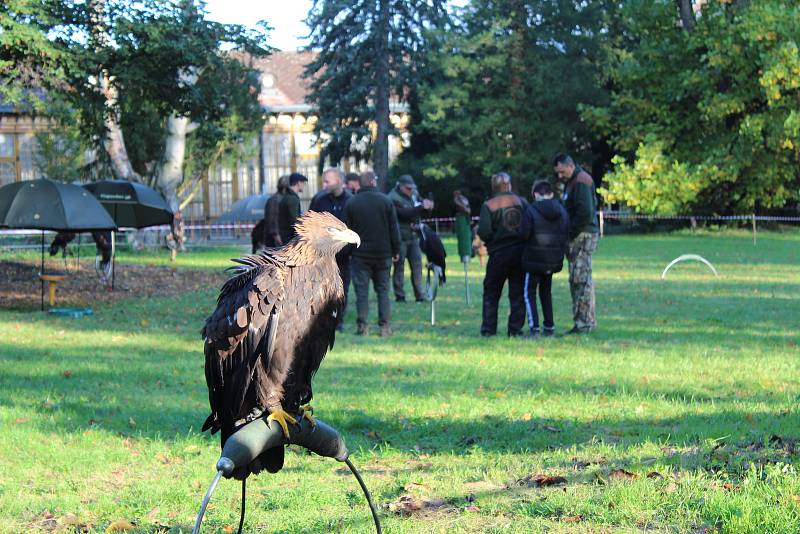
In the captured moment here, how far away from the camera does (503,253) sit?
1330 centimetres

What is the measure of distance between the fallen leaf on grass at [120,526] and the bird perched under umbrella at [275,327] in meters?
1.76

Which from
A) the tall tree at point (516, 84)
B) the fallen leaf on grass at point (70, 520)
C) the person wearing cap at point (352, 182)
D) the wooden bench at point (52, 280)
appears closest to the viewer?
the fallen leaf on grass at point (70, 520)

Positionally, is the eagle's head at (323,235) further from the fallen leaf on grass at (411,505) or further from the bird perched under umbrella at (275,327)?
the fallen leaf on grass at (411,505)

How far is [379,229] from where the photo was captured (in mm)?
13195

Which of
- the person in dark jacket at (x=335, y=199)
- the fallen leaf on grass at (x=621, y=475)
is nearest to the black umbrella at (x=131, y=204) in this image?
the person in dark jacket at (x=335, y=199)

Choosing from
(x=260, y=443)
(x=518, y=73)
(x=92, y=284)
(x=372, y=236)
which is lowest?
(x=92, y=284)

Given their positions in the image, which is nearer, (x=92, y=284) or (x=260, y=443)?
(x=260, y=443)

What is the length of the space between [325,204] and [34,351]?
408 centimetres

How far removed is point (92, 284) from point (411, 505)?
17.9 meters

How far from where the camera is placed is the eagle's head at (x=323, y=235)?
4.47m

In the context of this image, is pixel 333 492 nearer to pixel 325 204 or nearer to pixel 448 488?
pixel 448 488

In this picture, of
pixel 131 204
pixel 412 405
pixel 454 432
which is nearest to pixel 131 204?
pixel 131 204

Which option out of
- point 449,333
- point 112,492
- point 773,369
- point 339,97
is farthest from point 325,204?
point 339,97

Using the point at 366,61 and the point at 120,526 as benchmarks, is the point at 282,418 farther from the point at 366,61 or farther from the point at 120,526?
the point at 366,61
